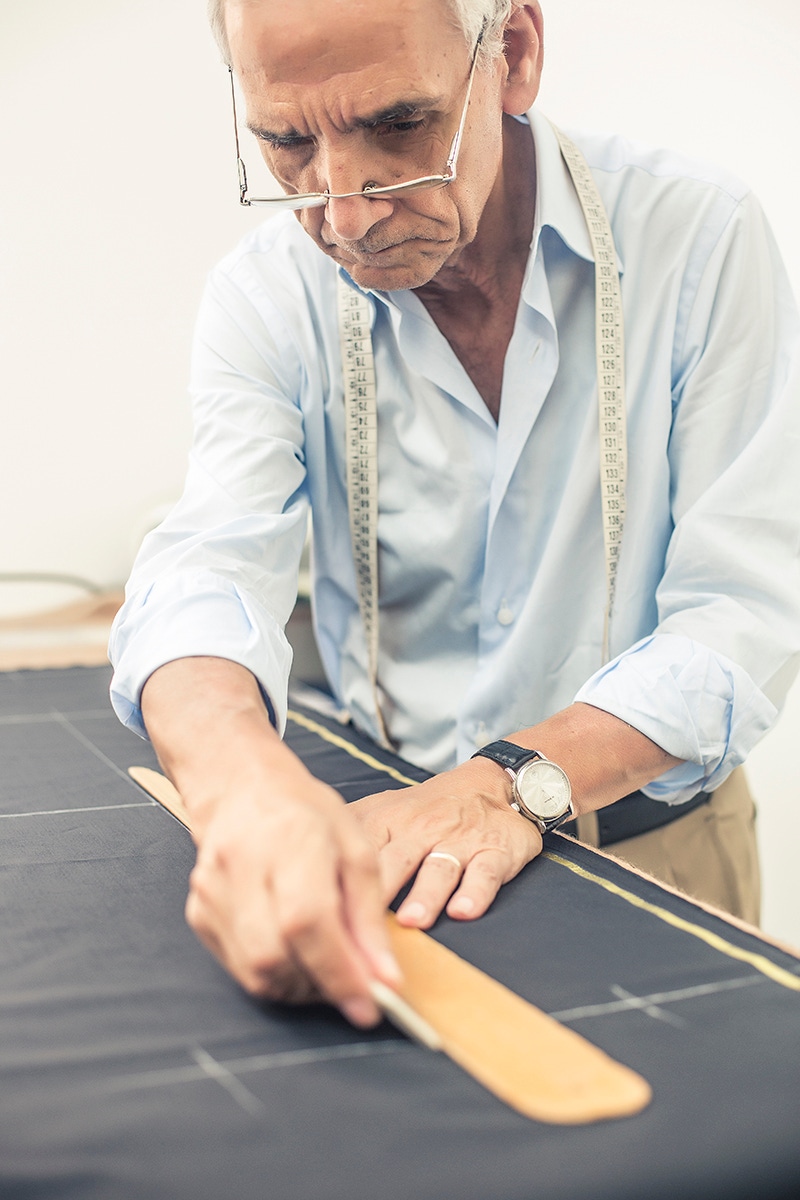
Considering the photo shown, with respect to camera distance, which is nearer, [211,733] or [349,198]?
[211,733]

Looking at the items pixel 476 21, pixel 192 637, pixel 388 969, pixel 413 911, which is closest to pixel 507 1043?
pixel 388 969

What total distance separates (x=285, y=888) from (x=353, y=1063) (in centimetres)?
10

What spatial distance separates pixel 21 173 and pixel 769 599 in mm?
1773

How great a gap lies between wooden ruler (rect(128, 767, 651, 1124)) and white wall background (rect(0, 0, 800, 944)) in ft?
5.34

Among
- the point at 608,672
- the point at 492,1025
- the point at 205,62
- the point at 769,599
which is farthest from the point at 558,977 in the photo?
the point at 205,62

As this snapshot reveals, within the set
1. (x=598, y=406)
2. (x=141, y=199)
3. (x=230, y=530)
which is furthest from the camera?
(x=141, y=199)

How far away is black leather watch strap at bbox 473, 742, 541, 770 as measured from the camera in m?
0.99

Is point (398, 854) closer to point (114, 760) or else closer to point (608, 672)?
point (608, 672)

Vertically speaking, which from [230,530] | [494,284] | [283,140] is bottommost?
[230,530]

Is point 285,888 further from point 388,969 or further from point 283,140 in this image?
point 283,140

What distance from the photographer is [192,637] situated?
Answer: 3.17ft

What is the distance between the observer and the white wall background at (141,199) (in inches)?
88.0

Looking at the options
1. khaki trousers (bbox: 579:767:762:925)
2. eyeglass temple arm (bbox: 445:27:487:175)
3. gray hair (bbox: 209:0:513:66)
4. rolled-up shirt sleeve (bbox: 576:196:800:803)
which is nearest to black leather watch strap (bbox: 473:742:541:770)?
rolled-up shirt sleeve (bbox: 576:196:800:803)

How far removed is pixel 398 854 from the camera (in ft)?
2.91
